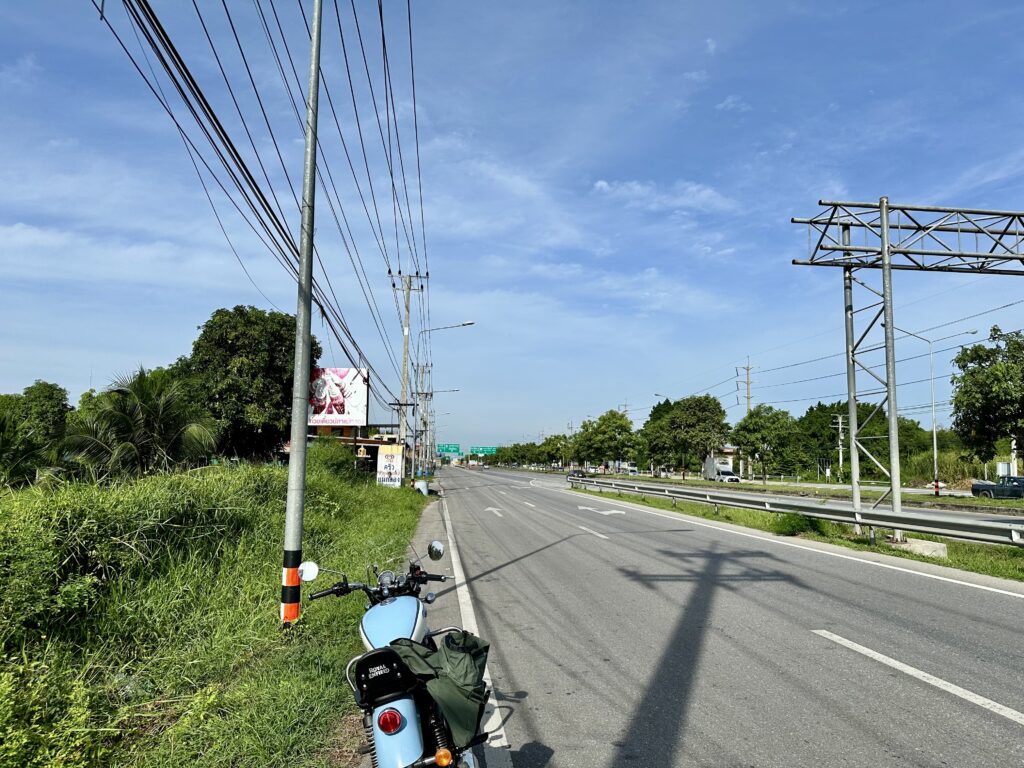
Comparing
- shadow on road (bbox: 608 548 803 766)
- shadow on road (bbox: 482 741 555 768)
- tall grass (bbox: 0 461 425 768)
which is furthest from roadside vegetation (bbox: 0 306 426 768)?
shadow on road (bbox: 608 548 803 766)

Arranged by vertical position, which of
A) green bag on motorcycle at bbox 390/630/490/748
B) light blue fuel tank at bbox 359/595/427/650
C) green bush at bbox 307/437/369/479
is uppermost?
green bush at bbox 307/437/369/479

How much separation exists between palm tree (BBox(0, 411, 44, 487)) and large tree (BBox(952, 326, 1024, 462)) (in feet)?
92.2

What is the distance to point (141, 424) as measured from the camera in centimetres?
1288

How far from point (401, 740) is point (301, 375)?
15.8ft

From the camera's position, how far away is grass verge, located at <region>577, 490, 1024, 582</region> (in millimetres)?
10602

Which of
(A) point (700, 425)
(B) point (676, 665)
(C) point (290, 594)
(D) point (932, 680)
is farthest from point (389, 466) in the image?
(A) point (700, 425)

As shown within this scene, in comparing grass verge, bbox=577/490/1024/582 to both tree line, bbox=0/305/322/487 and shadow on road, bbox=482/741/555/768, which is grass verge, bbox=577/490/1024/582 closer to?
shadow on road, bbox=482/741/555/768

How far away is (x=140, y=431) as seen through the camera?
42.2 feet

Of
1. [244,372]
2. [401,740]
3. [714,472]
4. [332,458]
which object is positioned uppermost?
[244,372]

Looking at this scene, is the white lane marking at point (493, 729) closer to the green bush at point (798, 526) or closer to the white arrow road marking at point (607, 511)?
the green bush at point (798, 526)

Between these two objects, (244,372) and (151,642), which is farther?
(244,372)

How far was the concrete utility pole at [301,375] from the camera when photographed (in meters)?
6.40

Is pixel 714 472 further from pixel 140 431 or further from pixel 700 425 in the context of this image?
pixel 140 431

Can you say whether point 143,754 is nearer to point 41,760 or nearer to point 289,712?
point 41,760
